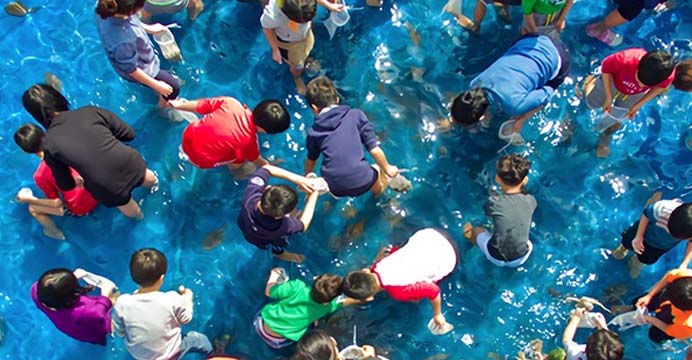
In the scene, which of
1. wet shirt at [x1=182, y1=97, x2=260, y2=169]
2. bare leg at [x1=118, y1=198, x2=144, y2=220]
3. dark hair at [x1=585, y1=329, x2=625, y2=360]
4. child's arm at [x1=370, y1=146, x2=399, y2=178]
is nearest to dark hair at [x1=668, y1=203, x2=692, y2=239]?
dark hair at [x1=585, y1=329, x2=625, y2=360]

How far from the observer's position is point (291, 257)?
7250 mm

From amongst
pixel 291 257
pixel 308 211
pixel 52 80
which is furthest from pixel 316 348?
pixel 52 80

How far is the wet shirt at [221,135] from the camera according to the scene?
6.50 metres

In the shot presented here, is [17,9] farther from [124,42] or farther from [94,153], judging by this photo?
[94,153]

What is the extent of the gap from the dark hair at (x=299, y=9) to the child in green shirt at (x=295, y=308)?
250 centimetres

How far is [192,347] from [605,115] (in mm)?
4991

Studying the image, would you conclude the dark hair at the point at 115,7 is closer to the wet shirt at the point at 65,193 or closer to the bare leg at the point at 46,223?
the wet shirt at the point at 65,193

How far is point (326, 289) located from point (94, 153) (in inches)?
94.7

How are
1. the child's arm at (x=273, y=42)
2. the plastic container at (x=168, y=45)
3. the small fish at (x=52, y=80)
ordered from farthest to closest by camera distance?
the small fish at (x=52, y=80) < the plastic container at (x=168, y=45) < the child's arm at (x=273, y=42)

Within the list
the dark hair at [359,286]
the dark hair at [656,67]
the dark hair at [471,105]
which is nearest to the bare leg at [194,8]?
the dark hair at [471,105]

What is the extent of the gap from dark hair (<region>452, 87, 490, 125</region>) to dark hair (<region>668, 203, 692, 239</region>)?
1.97 meters

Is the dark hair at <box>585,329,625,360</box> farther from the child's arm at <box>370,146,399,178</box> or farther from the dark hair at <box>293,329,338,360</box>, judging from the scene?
the child's arm at <box>370,146,399,178</box>

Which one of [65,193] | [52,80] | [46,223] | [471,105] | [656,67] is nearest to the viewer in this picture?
[656,67]

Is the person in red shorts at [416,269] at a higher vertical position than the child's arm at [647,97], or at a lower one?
lower
